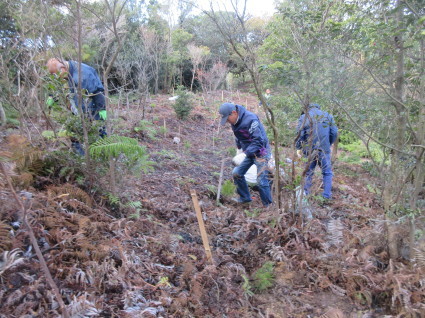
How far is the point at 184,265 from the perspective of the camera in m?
2.78

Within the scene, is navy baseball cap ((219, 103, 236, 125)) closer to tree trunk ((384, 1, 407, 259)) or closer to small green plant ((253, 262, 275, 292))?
tree trunk ((384, 1, 407, 259))

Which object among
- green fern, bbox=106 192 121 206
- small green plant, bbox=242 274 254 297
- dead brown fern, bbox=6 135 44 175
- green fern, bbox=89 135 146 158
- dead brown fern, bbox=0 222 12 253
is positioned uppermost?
green fern, bbox=89 135 146 158

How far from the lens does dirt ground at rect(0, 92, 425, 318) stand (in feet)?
7.09

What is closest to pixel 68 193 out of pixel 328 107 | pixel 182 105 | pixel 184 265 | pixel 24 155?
pixel 24 155

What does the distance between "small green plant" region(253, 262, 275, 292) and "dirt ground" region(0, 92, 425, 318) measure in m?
0.01

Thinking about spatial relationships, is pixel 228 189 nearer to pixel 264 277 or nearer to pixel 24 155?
pixel 264 277

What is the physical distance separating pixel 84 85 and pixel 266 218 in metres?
3.00

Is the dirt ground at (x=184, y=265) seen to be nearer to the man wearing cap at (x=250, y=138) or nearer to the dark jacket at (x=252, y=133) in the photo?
the man wearing cap at (x=250, y=138)

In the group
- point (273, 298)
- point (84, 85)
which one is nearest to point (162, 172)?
point (84, 85)

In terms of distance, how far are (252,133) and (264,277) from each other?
94.1 inches

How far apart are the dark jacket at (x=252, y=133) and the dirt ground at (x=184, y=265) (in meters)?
1.09

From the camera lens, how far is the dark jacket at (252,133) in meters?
4.61

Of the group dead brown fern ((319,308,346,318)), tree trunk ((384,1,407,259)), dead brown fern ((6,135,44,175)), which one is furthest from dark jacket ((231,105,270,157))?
dead brown fern ((6,135,44,175))

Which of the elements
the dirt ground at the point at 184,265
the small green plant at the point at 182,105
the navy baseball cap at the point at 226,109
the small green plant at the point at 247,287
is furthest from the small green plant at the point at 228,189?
the small green plant at the point at 182,105
